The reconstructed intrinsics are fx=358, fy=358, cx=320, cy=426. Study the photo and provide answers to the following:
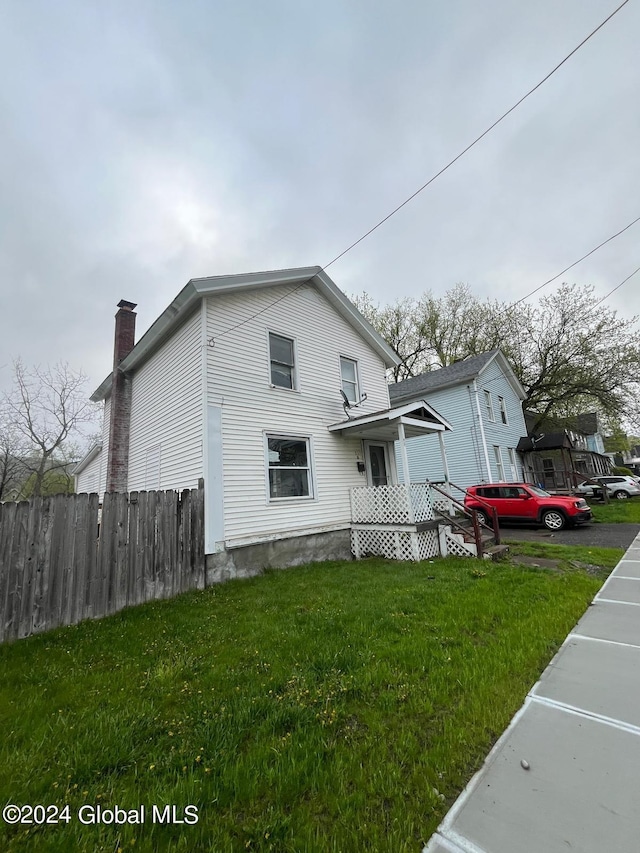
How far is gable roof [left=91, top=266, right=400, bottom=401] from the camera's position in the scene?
8094 millimetres

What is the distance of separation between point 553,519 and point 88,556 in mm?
13490

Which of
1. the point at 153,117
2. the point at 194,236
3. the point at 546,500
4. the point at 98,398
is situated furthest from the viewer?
the point at 98,398

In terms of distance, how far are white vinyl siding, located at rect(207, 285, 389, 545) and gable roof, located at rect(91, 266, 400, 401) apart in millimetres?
231

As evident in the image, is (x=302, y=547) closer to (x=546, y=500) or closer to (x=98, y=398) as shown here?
(x=546, y=500)

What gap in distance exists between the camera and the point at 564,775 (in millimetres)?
2141

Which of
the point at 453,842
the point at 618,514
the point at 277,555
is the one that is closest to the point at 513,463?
the point at 618,514

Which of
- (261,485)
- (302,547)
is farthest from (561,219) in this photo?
(302,547)

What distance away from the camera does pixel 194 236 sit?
35.2 ft

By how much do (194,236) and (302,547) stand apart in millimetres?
9461

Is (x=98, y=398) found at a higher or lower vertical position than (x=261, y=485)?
higher

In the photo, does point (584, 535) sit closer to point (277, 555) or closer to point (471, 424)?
point (471, 424)

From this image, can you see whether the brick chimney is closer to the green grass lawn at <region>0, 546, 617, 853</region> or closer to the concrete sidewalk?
the green grass lawn at <region>0, 546, 617, 853</region>

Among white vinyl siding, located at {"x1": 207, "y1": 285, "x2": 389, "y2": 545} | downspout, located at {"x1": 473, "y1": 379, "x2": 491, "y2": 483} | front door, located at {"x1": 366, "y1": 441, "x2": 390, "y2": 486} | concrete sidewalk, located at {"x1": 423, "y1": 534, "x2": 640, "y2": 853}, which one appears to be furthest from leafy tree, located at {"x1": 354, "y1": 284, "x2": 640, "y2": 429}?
concrete sidewalk, located at {"x1": 423, "y1": 534, "x2": 640, "y2": 853}

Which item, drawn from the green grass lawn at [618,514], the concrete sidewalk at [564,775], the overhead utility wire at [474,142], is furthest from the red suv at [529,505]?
the concrete sidewalk at [564,775]
